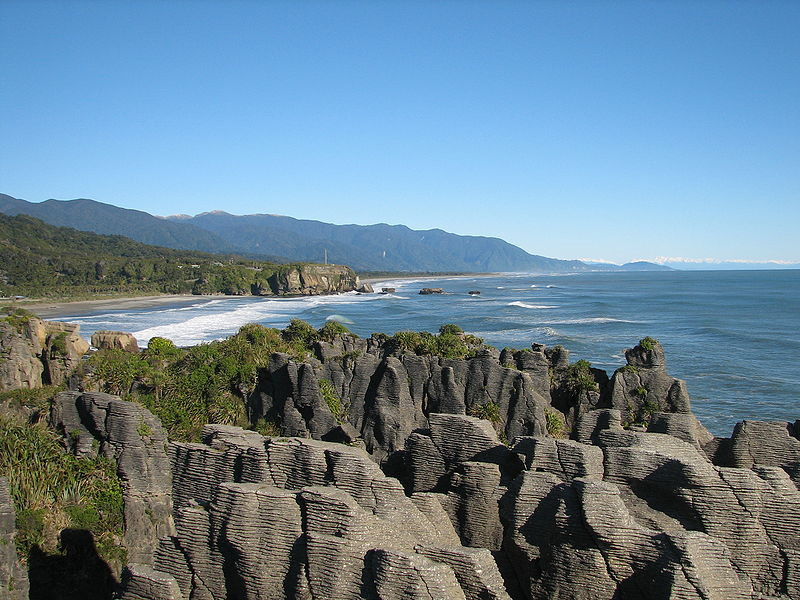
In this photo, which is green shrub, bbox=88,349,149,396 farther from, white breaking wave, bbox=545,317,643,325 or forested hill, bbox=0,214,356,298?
forested hill, bbox=0,214,356,298

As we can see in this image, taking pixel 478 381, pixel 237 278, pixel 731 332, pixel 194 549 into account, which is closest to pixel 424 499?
pixel 194 549

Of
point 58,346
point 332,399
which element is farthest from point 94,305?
point 332,399

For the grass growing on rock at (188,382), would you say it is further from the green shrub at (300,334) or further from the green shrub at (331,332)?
the green shrub at (331,332)

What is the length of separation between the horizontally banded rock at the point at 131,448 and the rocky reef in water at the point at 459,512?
0.04 meters

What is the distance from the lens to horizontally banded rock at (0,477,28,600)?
12.4m

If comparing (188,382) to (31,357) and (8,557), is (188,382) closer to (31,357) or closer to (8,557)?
(31,357)

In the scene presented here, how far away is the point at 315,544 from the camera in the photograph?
11.0 meters

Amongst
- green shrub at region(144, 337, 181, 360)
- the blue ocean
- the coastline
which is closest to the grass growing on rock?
green shrub at region(144, 337, 181, 360)

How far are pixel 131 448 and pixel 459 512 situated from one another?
Result: 9.75m

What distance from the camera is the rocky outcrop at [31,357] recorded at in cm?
2727

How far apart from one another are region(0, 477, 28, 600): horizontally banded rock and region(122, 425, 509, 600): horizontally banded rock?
2738 mm

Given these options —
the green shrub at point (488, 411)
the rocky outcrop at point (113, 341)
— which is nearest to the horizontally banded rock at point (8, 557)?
the green shrub at point (488, 411)

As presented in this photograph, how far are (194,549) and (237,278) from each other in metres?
167

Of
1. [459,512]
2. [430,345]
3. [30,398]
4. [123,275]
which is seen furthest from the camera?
[123,275]
